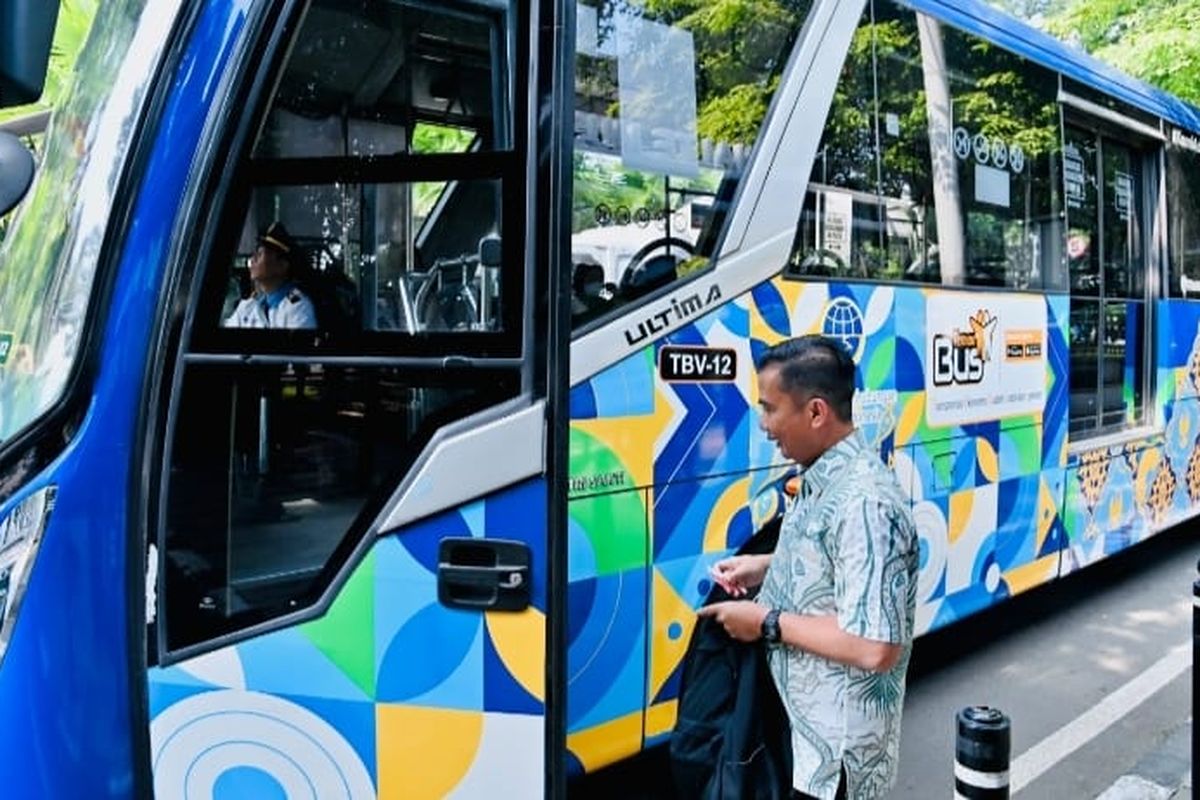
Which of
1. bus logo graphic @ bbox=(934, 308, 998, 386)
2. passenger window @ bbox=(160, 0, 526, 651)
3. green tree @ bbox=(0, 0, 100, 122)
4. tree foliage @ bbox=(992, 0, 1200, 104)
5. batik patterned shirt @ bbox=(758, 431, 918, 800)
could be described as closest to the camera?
batik patterned shirt @ bbox=(758, 431, 918, 800)

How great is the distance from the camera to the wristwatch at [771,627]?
2176 mm

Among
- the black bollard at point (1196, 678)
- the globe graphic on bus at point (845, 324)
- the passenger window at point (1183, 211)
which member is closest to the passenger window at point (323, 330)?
the globe graphic on bus at point (845, 324)

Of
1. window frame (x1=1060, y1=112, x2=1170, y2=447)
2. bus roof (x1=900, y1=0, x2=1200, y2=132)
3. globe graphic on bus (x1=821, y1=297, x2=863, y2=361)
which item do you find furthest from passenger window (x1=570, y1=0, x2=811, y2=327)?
window frame (x1=1060, y1=112, x2=1170, y2=447)

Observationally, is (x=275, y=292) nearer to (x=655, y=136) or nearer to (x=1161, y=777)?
(x=655, y=136)

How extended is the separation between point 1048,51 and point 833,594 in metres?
3.97

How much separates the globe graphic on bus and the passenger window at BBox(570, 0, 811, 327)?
0.65m

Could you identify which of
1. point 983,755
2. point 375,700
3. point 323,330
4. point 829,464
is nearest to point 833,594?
point 829,464

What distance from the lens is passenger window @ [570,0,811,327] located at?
9.74ft

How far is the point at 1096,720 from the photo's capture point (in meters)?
4.68

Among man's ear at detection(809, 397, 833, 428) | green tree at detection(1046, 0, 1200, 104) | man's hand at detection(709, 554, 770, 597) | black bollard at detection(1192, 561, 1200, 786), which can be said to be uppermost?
green tree at detection(1046, 0, 1200, 104)

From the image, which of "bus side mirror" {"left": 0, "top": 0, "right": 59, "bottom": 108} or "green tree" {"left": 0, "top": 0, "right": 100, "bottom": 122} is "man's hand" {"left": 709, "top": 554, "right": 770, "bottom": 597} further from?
"green tree" {"left": 0, "top": 0, "right": 100, "bottom": 122}

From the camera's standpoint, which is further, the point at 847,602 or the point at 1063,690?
the point at 1063,690

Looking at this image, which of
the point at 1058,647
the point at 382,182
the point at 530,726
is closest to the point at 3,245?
the point at 382,182

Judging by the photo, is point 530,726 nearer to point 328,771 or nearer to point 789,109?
point 328,771
